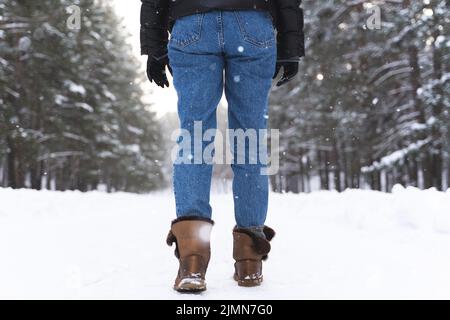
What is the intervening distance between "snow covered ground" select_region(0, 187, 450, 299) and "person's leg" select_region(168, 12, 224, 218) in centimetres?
54

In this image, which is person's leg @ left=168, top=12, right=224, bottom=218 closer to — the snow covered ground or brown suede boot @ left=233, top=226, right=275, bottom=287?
brown suede boot @ left=233, top=226, right=275, bottom=287

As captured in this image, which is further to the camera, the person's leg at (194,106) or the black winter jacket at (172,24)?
the black winter jacket at (172,24)

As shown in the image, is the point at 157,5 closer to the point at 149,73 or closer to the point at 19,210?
the point at 149,73

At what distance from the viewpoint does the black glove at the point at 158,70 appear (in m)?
3.16

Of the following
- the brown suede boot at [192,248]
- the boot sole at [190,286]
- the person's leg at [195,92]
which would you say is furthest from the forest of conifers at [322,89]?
the boot sole at [190,286]

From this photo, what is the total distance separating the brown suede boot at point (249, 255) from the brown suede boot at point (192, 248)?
0.76 ft

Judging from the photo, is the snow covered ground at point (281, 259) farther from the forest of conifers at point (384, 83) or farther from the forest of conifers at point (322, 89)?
the forest of conifers at point (322, 89)

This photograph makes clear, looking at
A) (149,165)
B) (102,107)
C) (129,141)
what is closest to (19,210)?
(102,107)

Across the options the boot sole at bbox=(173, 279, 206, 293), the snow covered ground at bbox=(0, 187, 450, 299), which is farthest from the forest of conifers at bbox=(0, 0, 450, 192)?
the boot sole at bbox=(173, 279, 206, 293)

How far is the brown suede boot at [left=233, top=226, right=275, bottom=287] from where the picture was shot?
108 inches

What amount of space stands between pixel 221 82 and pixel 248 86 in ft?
0.54

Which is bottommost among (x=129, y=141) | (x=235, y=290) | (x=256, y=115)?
(x=235, y=290)

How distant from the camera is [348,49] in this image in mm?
20828

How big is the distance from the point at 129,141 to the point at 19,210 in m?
32.8
